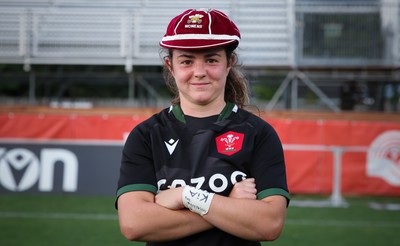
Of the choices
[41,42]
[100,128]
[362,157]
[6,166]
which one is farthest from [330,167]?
[41,42]

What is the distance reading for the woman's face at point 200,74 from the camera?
260 centimetres

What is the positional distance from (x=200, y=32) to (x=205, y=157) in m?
0.51

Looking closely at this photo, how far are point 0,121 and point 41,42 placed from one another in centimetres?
571

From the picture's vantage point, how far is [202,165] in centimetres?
261

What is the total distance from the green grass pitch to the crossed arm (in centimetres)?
517

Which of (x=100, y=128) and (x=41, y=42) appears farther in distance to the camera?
(x=41, y=42)

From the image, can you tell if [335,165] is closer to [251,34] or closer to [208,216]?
[251,34]

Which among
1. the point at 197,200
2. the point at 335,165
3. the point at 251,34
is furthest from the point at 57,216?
the point at 251,34

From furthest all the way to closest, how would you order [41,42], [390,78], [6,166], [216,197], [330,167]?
[41,42] < [390,78] < [330,167] < [6,166] < [216,197]

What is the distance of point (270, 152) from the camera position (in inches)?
105

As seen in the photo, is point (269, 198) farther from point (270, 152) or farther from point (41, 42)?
point (41, 42)

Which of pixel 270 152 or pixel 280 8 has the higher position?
pixel 280 8

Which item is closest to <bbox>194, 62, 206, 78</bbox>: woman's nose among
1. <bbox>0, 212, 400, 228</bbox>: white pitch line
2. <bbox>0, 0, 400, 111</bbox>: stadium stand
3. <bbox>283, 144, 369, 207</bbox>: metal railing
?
<bbox>0, 212, 400, 228</bbox>: white pitch line

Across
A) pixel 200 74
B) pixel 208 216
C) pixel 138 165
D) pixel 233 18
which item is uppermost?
pixel 233 18
